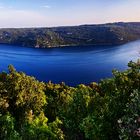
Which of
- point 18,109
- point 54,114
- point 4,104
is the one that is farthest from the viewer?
point 54,114

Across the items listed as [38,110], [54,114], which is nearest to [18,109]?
[38,110]

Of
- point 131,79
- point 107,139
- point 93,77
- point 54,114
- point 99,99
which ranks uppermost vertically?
point 131,79

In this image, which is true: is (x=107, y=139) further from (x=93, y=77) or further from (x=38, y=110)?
(x=93, y=77)

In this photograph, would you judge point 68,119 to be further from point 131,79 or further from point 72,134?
point 131,79

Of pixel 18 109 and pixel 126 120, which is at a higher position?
pixel 126 120

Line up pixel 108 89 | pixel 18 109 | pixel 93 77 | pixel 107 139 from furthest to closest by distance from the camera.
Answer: pixel 93 77
pixel 18 109
pixel 108 89
pixel 107 139

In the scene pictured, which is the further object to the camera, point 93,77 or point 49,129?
point 93,77
